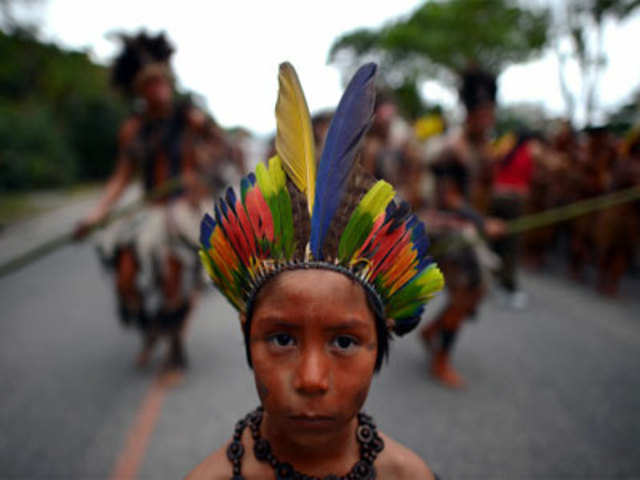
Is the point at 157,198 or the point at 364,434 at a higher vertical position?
the point at 157,198

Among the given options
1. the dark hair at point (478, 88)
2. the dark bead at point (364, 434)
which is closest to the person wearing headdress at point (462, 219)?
the dark hair at point (478, 88)

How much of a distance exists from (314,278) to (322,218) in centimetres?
16

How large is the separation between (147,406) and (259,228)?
8.67 ft

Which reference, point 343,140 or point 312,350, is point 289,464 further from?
point 343,140

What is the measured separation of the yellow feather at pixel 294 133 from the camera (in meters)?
1.25

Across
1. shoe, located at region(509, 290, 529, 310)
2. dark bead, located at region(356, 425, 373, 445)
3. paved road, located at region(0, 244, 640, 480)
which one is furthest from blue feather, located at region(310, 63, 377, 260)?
shoe, located at region(509, 290, 529, 310)

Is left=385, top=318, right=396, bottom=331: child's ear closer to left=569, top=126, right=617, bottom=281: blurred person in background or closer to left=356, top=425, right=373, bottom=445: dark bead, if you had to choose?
left=356, top=425, right=373, bottom=445: dark bead

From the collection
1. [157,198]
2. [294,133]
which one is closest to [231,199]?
[294,133]

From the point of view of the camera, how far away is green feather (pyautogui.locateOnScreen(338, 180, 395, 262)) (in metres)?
1.18

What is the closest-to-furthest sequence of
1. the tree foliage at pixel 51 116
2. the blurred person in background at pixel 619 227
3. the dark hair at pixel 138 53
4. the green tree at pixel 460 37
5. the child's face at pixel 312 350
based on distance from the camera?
the child's face at pixel 312 350
the dark hair at pixel 138 53
the blurred person in background at pixel 619 227
the tree foliage at pixel 51 116
the green tree at pixel 460 37

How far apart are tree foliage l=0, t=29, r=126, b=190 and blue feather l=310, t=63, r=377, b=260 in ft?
39.4

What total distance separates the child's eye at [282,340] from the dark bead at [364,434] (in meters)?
0.46

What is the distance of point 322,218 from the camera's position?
3.89 feet

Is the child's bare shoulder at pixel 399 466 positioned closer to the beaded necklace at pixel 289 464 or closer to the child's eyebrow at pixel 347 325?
the beaded necklace at pixel 289 464
